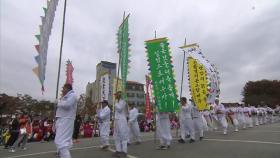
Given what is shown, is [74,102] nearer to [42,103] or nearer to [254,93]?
[42,103]

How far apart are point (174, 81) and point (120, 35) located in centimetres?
383

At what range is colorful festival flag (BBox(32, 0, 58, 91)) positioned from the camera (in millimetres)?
10227

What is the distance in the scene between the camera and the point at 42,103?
6169 cm

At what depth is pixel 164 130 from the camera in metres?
12.2

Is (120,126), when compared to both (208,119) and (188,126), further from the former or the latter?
(208,119)

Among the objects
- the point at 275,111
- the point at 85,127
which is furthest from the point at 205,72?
the point at 275,111

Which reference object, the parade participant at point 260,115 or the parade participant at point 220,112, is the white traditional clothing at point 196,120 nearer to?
the parade participant at point 220,112

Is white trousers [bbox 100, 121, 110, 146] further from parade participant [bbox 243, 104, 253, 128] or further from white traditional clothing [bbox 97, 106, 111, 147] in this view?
parade participant [bbox 243, 104, 253, 128]

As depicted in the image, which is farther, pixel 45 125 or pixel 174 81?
pixel 45 125

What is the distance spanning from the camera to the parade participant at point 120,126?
10456 mm

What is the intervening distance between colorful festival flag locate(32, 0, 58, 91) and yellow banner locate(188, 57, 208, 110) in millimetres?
7881

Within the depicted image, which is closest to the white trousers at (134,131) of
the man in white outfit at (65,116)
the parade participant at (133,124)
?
the parade participant at (133,124)

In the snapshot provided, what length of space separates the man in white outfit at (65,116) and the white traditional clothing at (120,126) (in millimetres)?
2815

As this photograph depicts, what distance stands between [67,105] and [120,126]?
3.23 meters
